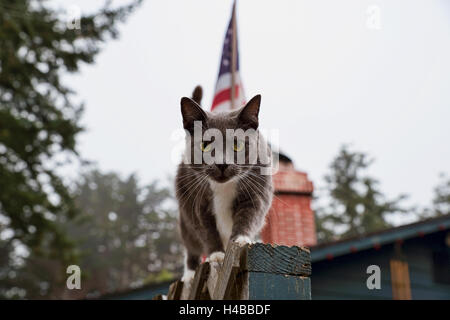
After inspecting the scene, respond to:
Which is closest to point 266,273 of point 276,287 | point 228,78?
point 276,287

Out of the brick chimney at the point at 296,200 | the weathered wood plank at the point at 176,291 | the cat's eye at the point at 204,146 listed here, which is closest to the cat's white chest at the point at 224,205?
the cat's eye at the point at 204,146

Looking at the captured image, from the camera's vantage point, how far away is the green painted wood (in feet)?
4.65

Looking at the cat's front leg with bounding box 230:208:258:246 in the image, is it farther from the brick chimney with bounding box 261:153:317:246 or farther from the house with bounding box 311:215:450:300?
the house with bounding box 311:215:450:300

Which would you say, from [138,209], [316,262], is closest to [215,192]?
[316,262]

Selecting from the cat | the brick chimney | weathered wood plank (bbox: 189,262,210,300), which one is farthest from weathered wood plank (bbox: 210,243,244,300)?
the brick chimney

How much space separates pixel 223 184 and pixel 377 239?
4882mm

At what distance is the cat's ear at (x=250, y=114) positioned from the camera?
1838mm

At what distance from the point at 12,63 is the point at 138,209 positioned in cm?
2395

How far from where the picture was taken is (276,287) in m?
1.44

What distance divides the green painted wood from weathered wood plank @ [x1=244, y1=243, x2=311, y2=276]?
0.02 m

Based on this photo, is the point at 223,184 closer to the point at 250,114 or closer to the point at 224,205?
the point at 224,205

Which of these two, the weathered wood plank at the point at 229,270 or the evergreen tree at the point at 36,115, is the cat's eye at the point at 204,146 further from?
the evergreen tree at the point at 36,115

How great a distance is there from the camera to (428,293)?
655 centimetres
